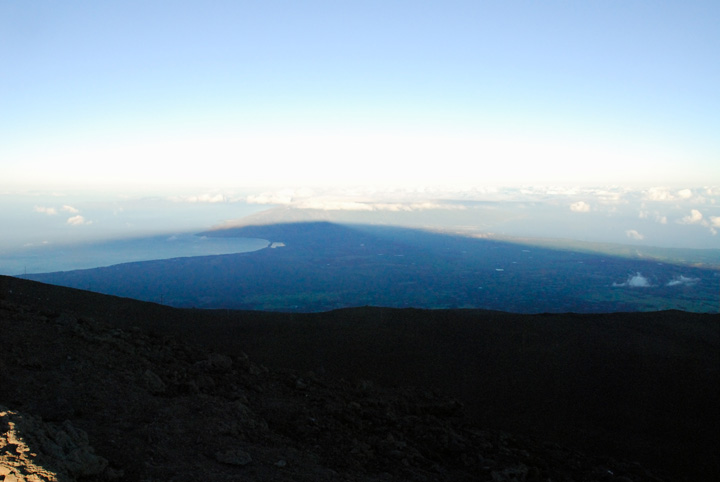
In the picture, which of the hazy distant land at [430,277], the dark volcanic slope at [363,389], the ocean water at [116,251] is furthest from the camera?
the ocean water at [116,251]

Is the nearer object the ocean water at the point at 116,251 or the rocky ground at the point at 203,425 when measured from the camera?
the rocky ground at the point at 203,425

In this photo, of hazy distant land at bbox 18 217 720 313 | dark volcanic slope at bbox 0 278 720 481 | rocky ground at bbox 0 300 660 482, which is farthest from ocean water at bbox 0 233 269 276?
rocky ground at bbox 0 300 660 482

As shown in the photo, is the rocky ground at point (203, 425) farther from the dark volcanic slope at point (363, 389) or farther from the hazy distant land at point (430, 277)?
the hazy distant land at point (430, 277)

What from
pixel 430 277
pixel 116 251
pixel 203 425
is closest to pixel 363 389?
pixel 203 425

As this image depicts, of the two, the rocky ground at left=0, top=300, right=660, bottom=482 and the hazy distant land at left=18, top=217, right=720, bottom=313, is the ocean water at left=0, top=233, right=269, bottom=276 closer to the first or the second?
the hazy distant land at left=18, top=217, right=720, bottom=313

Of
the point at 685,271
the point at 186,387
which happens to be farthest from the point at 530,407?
the point at 685,271

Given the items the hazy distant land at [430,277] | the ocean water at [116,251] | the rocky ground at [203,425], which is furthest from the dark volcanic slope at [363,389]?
the ocean water at [116,251]
